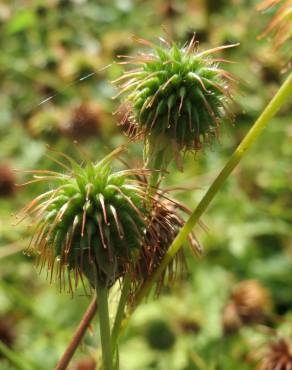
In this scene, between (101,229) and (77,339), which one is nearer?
(101,229)

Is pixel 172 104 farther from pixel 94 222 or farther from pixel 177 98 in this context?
pixel 94 222

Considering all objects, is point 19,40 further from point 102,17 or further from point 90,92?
point 90,92

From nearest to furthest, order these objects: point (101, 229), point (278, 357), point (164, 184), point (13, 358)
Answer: point (101, 229) → point (13, 358) → point (278, 357) → point (164, 184)

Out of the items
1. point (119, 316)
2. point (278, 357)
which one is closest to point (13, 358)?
point (119, 316)

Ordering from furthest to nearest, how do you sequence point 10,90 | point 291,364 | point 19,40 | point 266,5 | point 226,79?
point 19,40
point 10,90
point 291,364
point 226,79
point 266,5

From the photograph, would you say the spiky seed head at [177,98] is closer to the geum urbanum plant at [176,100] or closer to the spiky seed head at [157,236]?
the geum urbanum plant at [176,100]

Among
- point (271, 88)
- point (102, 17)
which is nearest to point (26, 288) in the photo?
point (271, 88)

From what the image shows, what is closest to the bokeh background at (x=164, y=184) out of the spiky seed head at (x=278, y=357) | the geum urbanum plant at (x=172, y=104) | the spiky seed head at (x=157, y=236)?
the spiky seed head at (x=278, y=357)
